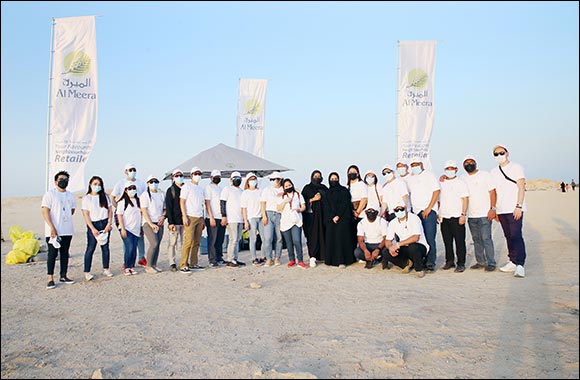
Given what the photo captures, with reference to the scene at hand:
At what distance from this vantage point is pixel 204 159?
11180 mm

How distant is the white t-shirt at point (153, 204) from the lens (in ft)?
25.3

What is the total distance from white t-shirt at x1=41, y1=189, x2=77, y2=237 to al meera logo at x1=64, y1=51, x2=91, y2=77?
333 cm

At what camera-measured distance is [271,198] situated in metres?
8.33

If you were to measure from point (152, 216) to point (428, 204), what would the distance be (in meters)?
4.81

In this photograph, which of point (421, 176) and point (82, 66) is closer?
point (421, 176)

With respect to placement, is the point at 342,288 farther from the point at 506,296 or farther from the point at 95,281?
the point at 95,281

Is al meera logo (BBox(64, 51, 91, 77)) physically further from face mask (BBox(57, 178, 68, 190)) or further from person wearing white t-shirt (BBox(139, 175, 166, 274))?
face mask (BBox(57, 178, 68, 190))

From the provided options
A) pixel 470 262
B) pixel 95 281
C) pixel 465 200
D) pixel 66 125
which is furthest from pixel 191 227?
pixel 470 262

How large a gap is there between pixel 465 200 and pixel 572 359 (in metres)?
4.29

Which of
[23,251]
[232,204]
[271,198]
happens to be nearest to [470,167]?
[271,198]

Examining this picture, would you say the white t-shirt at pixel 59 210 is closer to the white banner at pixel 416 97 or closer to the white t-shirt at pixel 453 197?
the white t-shirt at pixel 453 197

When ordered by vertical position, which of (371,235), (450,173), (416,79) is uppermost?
(416,79)

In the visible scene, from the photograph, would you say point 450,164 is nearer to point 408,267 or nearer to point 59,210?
point 408,267

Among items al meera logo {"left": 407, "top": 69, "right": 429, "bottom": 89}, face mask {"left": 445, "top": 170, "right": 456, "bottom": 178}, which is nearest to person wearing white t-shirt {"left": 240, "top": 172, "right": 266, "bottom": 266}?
face mask {"left": 445, "top": 170, "right": 456, "bottom": 178}
